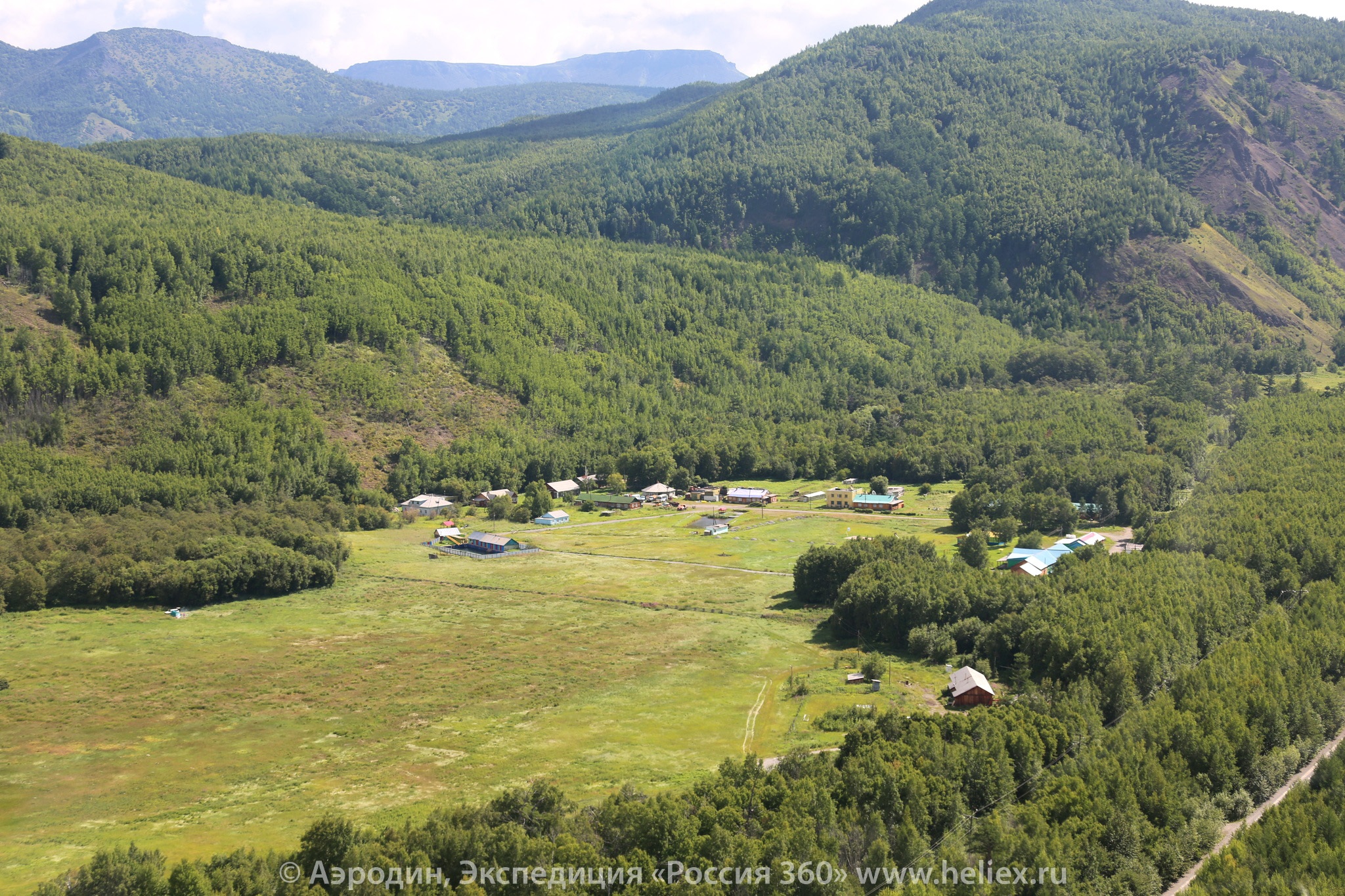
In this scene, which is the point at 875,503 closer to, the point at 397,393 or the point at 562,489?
the point at 562,489

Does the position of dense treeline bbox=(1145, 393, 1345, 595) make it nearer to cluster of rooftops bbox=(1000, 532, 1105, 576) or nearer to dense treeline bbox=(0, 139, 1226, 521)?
cluster of rooftops bbox=(1000, 532, 1105, 576)

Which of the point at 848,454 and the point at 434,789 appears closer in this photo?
the point at 434,789

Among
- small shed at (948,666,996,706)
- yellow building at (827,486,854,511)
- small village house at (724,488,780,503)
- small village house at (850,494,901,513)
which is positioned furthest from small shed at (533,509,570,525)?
small shed at (948,666,996,706)

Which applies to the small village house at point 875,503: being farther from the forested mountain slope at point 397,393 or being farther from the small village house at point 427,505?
the small village house at point 427,505

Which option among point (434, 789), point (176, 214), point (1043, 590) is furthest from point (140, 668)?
point (176, 214)

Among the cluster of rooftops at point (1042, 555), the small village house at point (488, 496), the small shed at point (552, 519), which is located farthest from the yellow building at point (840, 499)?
the small village house at point (488, 496)

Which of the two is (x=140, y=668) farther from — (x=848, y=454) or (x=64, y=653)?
(x=848, y=454)

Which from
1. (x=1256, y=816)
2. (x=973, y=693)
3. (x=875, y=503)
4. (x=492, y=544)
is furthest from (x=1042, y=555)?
(x=492, y=544)
